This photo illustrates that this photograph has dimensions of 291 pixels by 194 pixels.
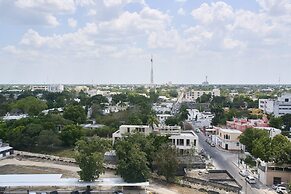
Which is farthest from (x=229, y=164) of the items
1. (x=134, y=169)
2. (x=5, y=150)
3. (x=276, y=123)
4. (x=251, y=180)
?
(x=5, y=150)

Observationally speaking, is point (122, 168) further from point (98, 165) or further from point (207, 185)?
point (207, 185)

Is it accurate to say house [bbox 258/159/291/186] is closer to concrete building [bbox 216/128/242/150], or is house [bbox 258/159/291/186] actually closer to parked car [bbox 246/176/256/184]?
parked car [bbox 246/176/256/184]

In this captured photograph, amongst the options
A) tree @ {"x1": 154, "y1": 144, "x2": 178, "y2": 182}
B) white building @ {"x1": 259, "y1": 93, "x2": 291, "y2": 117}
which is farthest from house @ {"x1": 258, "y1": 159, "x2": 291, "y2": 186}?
white building @ {"x1": 259, "y1": 93, "x2": 291, "y2": 117}

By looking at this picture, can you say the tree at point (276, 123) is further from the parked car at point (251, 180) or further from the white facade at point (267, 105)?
the parked car at point (251, 180)

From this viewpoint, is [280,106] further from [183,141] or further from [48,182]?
[48,182]

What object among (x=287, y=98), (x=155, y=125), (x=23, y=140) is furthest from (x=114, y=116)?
(x=287, y=98)
